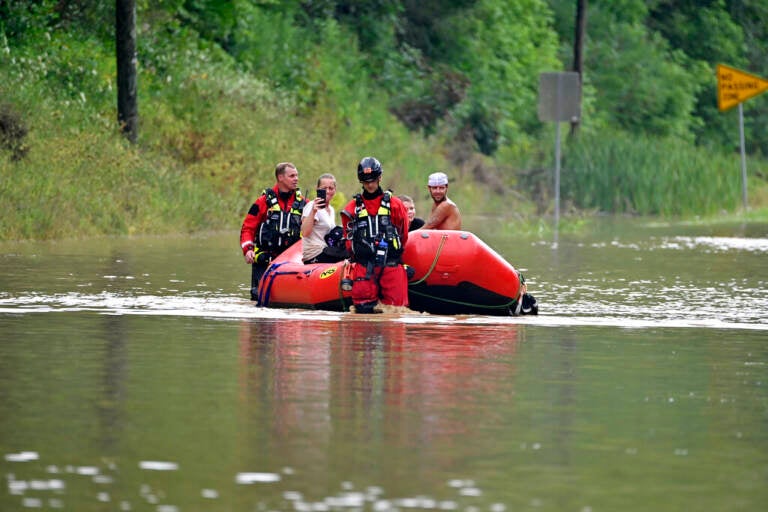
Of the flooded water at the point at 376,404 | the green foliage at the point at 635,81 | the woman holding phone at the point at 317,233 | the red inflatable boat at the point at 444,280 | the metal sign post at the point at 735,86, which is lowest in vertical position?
the flooded water at the point at 376,404

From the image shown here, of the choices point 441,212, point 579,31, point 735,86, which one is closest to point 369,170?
point 441,212

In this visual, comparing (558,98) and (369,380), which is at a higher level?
(558,98)

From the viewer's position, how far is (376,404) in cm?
1143

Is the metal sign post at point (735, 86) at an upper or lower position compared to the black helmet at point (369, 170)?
upper

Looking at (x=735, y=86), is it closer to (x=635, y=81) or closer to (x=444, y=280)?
(x=635, y=81)

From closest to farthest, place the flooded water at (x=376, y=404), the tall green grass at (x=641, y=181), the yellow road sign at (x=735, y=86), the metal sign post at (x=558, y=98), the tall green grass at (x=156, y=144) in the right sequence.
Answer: the flooded water at (x=376, y=404), the tall green grass at (x=156, y=144), the metal sign post at (x=558, y=98), the tall green grass at (x=641, y=181), the yellow road sign at (x=735, y=86)

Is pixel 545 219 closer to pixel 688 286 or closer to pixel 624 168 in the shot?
pixel 624 168

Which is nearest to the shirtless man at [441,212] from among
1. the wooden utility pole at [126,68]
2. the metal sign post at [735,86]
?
the wooden utility pole at [126,68]

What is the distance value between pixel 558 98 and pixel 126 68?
9.65m

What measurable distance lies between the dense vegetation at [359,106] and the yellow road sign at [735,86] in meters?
1.52

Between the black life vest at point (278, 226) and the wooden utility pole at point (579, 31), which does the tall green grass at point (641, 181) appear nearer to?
the wooden utility pole at point (579, 31)

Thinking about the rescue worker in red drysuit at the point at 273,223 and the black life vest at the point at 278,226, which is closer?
the rescue worker in red drysuit at the point at 273,223

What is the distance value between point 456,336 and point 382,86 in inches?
1700

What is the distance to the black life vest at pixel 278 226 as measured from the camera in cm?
1981
